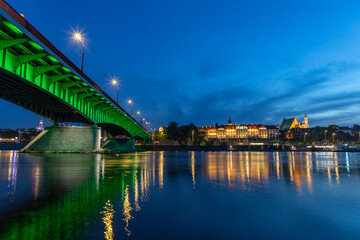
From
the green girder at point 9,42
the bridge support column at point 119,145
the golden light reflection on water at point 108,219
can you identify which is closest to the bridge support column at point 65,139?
the bridge support column at point 119,145

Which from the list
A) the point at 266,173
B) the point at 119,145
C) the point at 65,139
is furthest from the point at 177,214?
the point at 119,145

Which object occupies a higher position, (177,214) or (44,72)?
(44,72)

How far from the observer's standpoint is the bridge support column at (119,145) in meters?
85.5

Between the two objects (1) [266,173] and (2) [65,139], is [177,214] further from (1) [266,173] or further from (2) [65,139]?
(2) [65,139]

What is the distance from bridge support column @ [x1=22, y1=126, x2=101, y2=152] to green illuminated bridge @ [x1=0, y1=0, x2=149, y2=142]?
2.73m

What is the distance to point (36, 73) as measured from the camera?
3066 cm

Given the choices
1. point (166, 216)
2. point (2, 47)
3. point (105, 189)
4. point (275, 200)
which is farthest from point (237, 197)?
point (2, 47)

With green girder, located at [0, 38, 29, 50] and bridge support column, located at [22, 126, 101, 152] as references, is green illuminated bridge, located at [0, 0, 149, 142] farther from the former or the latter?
bridge support column, located at [22, 126, 101, 152]

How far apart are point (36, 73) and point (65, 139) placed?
27451 millimetres

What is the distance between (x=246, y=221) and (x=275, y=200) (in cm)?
318

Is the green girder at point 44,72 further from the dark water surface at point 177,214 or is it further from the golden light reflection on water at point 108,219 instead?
the golden light reflection on water at point 108,219

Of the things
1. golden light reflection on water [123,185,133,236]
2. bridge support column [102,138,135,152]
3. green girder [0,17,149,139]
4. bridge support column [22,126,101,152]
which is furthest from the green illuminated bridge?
bridge support column [102,138,135,152]

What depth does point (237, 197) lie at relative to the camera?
9.92 meters

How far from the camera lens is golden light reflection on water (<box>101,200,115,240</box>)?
18.1 feet
